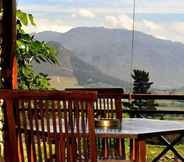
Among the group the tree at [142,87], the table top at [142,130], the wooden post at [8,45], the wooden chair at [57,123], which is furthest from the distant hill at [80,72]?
the wooden chair at [57,123]

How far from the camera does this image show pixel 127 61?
1205 centimetres

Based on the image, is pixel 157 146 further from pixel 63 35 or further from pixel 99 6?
pixel 99 6

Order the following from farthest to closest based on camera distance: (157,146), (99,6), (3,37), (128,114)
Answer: (99,6) → (157,146) → (128,114) → (3,37)

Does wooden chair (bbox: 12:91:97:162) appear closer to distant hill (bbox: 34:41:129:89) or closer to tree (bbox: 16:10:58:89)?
tree (bbox: 16:10:58:89)

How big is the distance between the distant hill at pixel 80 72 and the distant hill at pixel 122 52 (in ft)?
0.39

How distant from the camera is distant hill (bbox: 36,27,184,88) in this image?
11.1m

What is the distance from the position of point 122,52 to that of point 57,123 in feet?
31.3

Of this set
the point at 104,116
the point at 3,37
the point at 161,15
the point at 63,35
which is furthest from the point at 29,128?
the point at 161,15

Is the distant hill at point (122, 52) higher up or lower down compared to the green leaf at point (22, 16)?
lower down

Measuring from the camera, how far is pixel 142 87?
7594 millimetres

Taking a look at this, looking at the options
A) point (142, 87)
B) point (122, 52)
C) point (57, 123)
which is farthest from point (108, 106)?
point (122, 52)

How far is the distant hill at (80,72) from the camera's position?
936 cm

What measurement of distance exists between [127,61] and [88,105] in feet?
30.9

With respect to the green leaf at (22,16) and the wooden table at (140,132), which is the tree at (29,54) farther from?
the wooden table at (140,132)
